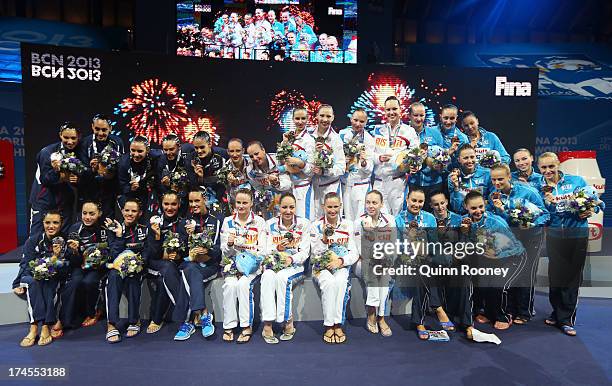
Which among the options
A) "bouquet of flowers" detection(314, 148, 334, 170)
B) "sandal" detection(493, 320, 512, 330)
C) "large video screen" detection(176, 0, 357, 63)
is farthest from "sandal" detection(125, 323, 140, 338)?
"large video screen" detection(176, 0, 357, 63)

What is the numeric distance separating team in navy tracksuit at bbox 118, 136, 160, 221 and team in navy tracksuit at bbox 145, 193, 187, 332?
1.35ft

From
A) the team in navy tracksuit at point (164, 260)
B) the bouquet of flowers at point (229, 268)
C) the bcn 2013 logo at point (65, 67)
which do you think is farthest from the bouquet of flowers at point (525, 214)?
the bcn 2013 logo at point (65, 67)

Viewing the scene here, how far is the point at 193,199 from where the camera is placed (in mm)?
4484

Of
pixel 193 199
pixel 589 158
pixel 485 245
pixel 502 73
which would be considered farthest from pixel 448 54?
pixel 193 199

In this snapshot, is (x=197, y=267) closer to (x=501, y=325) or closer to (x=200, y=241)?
(x=200, y=241)

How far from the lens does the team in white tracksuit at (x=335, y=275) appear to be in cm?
418

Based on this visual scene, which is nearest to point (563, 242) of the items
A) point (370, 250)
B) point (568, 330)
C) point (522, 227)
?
point (522, 227)

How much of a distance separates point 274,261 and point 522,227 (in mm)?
2394

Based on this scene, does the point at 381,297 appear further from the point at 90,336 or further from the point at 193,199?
the point at 90,336

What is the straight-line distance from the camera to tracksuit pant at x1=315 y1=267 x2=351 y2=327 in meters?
4.17

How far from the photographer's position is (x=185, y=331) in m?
4.20

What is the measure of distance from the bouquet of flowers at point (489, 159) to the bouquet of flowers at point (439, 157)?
0.41m

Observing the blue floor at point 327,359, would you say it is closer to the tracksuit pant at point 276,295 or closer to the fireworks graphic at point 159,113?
the tracksuit pant at point 276,295

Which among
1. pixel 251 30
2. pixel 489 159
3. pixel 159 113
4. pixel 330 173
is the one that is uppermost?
pixel 251 30
